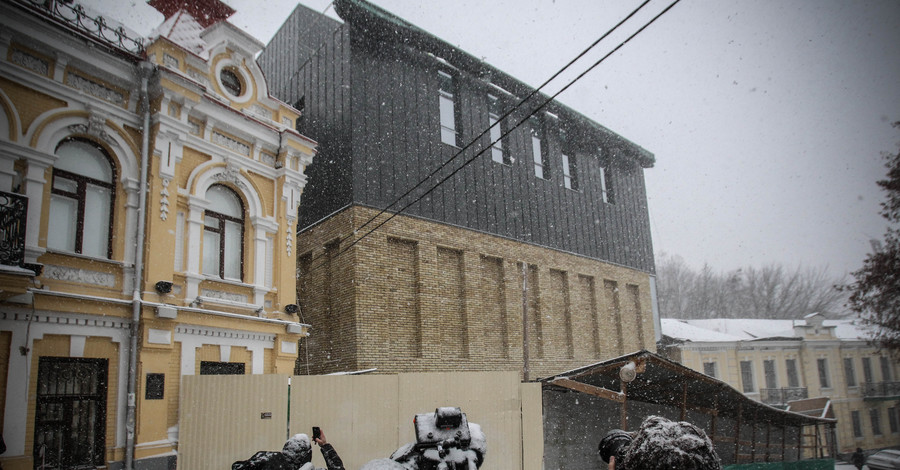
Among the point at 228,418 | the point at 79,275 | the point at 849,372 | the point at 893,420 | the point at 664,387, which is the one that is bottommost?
the point at 893,420

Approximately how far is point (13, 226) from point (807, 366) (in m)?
38.4

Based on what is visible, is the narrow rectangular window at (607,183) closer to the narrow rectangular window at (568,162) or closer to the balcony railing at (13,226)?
the narrow rectangular window at (568,162)

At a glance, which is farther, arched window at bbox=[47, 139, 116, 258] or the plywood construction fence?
arched window at bbox=[47, 139, 116, 258]

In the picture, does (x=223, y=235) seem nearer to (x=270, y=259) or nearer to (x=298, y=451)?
(x=270, y=259)

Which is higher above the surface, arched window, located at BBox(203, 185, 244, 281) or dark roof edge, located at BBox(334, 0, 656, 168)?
dark roof edge, located at BBox(334, 0, 656, 168)

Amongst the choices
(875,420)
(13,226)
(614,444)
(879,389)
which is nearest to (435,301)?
(13,226)

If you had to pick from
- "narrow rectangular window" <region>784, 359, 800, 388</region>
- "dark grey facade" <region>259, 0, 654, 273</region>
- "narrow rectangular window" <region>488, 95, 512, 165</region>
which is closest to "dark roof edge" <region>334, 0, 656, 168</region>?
"dark grey facade" <region>259, 0, 654, 273</region>

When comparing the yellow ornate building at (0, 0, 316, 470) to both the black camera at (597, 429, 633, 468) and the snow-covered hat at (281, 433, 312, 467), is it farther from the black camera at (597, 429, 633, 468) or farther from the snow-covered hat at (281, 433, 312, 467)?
the black camera at (597, 429, 633, 468)

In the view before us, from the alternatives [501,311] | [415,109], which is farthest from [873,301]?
[415,109]

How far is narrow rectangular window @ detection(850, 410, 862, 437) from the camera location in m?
35.6

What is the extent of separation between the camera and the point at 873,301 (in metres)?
18.9

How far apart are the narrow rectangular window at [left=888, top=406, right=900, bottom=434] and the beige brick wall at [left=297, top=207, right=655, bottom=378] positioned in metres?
28.8

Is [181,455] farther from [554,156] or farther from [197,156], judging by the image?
[554,156]

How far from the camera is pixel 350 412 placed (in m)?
9.86
